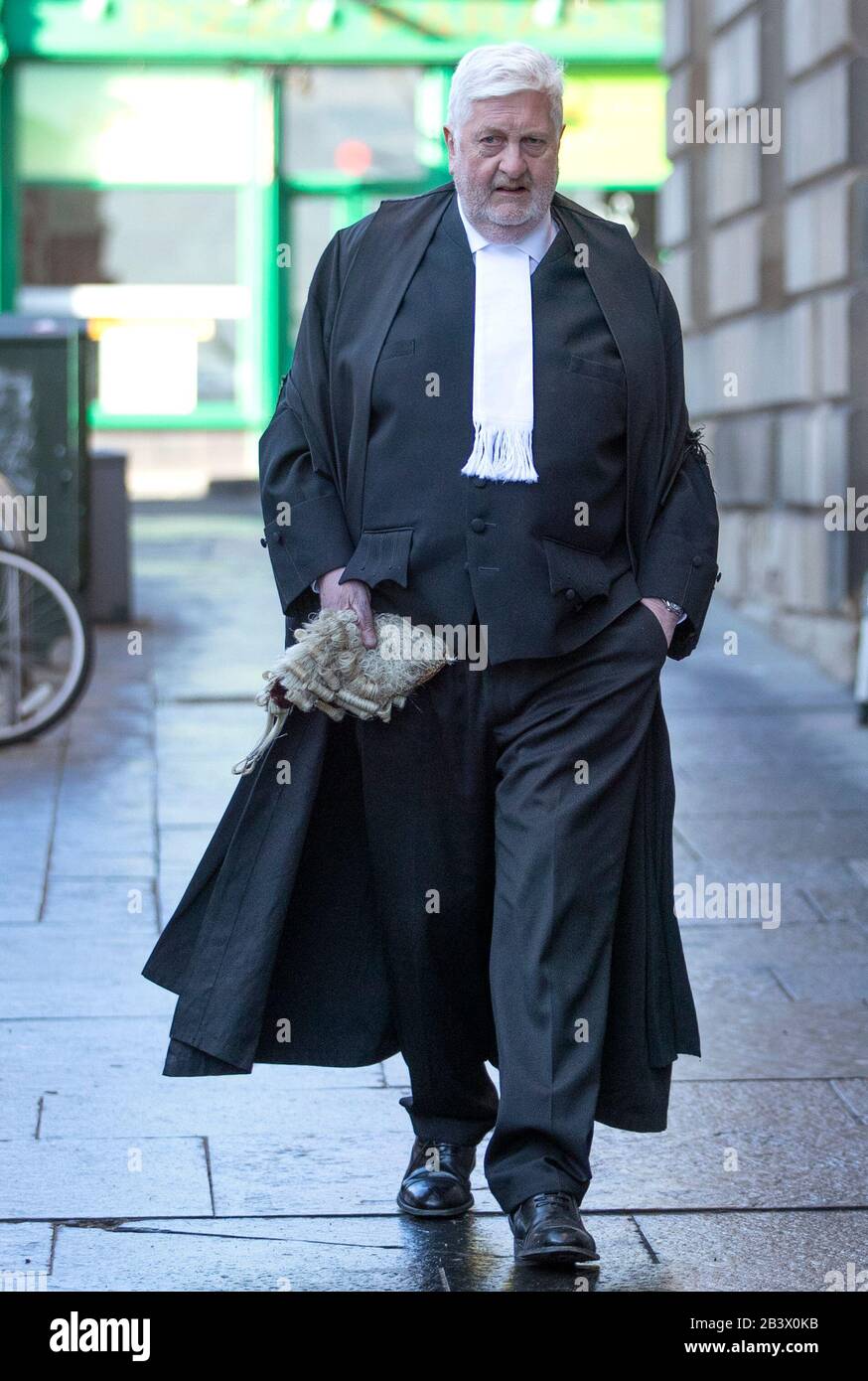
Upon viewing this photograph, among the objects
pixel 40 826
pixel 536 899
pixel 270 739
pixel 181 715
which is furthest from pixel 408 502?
pixel 181 715

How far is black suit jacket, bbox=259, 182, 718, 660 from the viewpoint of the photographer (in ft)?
12.0

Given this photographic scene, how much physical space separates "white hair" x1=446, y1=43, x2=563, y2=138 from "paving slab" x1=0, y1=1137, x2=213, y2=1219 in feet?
6.20

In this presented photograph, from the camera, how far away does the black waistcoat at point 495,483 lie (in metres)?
3.58

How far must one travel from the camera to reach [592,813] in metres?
3.58

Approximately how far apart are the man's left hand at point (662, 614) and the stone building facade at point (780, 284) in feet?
19.2

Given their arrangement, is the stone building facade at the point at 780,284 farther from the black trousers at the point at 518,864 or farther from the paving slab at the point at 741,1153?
the black trousers at the point at 518,864

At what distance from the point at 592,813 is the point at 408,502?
1.95ft

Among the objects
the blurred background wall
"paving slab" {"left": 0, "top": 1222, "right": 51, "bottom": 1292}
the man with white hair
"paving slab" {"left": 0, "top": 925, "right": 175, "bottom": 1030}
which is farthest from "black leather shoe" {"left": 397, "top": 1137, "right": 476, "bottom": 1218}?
the blurred background wall

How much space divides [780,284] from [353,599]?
7.85m

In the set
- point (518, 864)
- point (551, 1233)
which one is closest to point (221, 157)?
point (518, 864)
